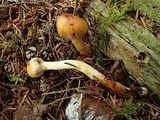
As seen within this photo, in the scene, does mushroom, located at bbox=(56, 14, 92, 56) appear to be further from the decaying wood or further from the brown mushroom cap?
the decaying wood

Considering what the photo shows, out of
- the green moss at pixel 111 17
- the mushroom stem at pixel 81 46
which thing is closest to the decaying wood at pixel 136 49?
the green moss at pixel 111 17

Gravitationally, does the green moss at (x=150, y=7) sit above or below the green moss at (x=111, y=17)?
above

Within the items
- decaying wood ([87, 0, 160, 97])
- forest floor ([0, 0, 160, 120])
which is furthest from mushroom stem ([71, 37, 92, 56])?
decaying wood ([87, 0, 160, 97])

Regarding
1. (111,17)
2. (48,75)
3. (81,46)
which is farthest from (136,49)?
(48,75)

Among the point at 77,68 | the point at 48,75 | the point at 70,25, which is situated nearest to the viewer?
the point at 70,25

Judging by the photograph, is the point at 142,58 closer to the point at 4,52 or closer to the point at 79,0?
the point at 79,0

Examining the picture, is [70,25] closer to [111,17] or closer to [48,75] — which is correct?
[111,17]

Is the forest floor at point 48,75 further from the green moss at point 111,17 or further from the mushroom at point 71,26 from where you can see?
the mushroom at point 71,26
